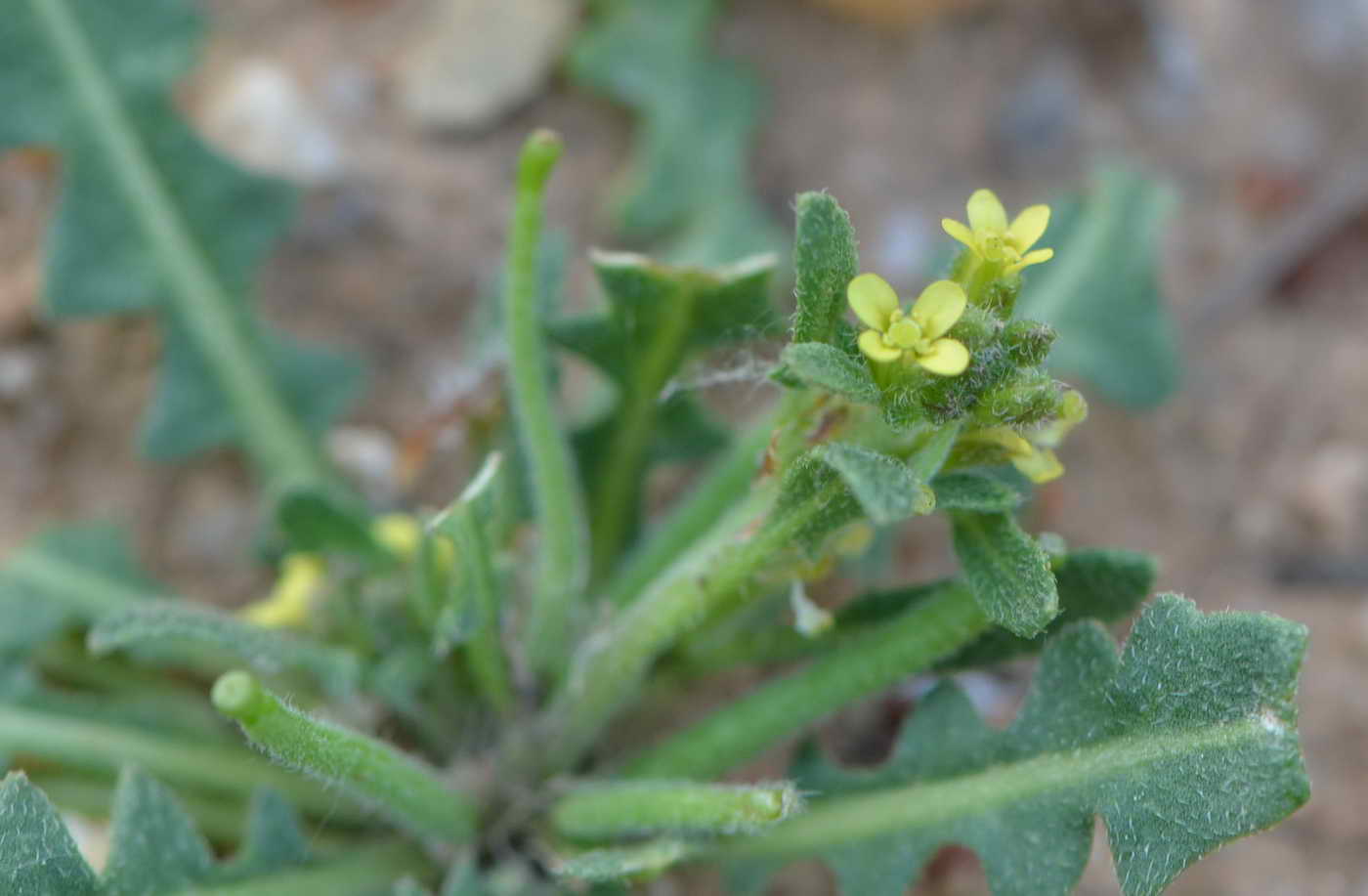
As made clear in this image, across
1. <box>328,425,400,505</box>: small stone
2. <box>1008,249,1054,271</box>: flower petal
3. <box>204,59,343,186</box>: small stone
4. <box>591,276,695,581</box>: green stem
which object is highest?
<box>204,59,343,186</box>: small stone

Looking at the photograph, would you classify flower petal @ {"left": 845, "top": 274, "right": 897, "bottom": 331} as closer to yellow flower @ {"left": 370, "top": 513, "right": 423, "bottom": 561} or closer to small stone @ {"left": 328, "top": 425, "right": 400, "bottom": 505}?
yellow flower @ {"left": 370, "top": 513, "right": 423, "bottom": 561}

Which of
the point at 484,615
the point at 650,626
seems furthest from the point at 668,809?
the point at 484,615

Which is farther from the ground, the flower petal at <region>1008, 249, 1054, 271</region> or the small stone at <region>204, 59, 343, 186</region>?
the small stone at <region>204, 59, 343, 186</region>

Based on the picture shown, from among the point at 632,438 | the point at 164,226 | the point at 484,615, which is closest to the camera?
the point at 484,615

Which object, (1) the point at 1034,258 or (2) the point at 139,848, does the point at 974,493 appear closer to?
(1) the point at 1034,258

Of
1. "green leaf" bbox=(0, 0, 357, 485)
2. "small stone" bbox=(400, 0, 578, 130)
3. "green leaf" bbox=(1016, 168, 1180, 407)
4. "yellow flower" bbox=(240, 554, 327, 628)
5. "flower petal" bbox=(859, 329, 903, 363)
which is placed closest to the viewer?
"flower petal" bbox=(859, 329, 903, 363)

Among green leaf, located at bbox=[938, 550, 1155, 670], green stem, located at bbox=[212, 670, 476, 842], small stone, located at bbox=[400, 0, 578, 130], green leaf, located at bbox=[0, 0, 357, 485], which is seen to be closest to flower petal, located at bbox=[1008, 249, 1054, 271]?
green leaf, located at bbox=[938, 550, 1155, 670]

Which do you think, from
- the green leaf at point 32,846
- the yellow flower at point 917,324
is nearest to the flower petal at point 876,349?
the yellow flower at point 917,324
